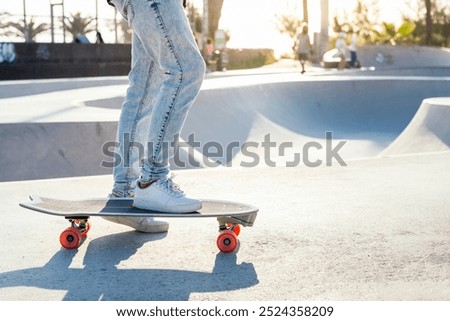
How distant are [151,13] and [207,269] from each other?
1.15 meters

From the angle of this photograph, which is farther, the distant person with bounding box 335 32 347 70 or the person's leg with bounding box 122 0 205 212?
the distant person with bounding box 335 32 347 70

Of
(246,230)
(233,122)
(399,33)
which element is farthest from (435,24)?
(246,230)

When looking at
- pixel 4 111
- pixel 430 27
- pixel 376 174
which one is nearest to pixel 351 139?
pixel 4 111

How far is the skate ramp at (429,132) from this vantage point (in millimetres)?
9445

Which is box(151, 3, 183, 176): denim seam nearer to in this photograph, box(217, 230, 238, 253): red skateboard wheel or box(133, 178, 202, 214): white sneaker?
box(133, 178, 202, 214): white sneaker

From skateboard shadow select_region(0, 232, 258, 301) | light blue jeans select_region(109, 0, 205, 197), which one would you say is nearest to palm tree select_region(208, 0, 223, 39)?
light blue jeans select_region(109, 0, 205, 197)

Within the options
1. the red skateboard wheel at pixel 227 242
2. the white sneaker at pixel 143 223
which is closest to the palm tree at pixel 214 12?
the white sneaker at pixel 143 223

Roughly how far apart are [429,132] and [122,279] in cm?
732

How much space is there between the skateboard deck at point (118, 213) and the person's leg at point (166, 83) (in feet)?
0.27

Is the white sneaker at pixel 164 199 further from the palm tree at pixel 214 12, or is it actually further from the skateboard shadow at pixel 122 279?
the palm tree at pixel 214 12

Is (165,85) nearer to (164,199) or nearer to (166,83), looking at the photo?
(166,83)

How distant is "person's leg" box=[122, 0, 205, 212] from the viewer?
3.54m

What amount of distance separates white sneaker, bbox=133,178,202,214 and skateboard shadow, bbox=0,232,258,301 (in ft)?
0.81

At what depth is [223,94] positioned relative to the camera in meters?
14.6
